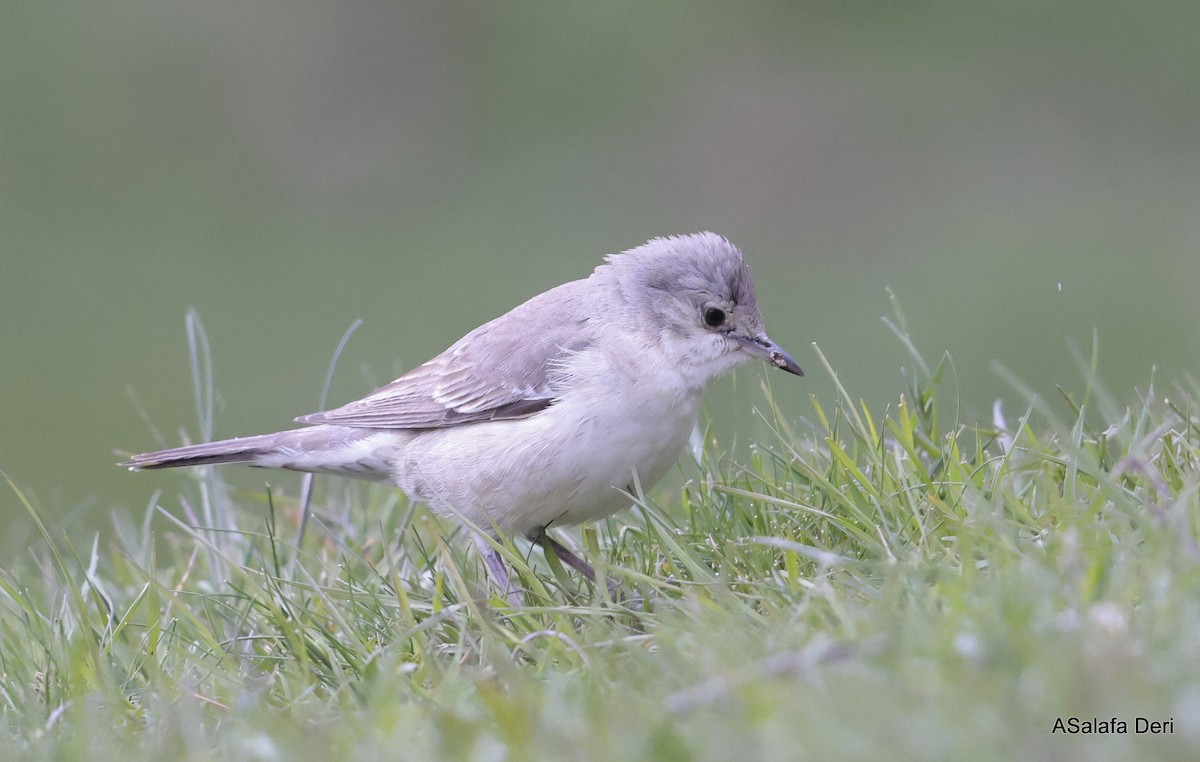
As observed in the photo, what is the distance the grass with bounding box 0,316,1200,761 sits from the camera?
7.73 feet

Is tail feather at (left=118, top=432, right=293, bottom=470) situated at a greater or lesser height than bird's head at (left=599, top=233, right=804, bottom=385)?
lesser

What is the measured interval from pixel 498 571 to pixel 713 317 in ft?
3.75

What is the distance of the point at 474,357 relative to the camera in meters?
5.07

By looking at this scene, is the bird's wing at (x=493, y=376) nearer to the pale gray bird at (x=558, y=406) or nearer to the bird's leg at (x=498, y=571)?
the pale gray bird at (x=558, y=406)

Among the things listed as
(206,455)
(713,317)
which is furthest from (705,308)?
(206,455)

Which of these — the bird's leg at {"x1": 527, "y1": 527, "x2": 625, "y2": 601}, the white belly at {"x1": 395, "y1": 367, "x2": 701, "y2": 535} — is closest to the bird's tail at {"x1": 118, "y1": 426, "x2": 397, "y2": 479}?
the white belly at {"x1": 395, "y1": 367, "x2": 701, "y2": 535}

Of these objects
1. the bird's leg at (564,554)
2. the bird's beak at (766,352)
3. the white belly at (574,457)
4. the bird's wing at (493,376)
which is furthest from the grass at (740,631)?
the bird's wing at (493,376)

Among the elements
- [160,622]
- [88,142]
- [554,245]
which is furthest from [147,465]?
[88,142]

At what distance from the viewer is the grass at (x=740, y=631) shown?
92.8 inches

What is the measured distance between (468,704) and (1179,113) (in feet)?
40.6

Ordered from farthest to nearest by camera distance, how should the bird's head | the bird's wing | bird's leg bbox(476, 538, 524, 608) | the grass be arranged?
1. the bird's wing
2. the bird's head
3. bird's leg bbox(476, 538, 524, 608)
4. the grass

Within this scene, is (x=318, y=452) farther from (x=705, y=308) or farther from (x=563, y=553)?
(x=705, y=308)

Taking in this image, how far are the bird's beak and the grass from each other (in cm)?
37

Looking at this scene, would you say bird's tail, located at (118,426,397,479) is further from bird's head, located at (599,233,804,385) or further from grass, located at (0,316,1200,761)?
bird's head, located at (599,233,804,385)
